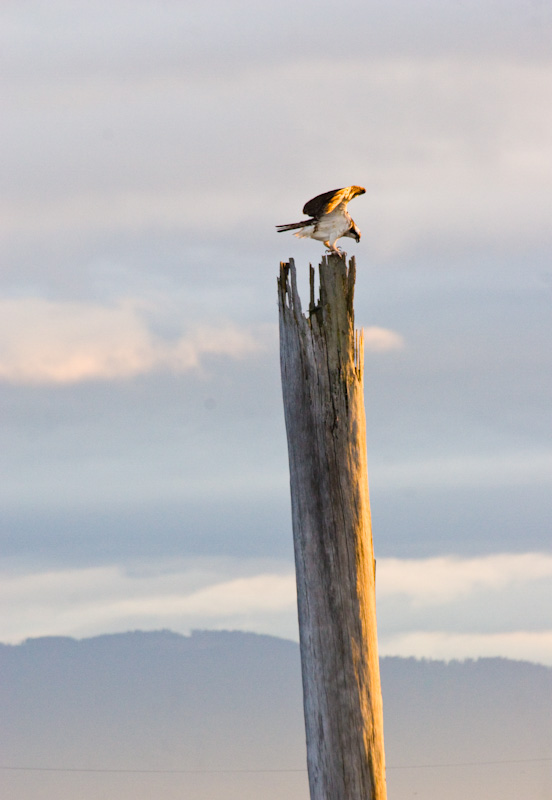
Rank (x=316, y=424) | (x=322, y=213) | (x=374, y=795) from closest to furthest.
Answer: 1. (x=374, y=795)
2. (x=316, y=424)
3. (x=322, y=213)

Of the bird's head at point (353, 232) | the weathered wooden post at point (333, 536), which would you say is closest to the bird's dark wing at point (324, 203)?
the bird's head at point (353, 232)

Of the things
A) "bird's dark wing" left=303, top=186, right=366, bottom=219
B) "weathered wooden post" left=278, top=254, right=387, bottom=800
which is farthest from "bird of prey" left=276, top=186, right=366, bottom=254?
"weathered wooden post" left=278, top=254, right=387, bottom=800

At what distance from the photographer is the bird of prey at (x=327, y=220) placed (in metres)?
5.89

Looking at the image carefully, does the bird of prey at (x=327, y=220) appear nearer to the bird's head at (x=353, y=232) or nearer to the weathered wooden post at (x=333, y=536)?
the bird's head at (x=353, y=232)

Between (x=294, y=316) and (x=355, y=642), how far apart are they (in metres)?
1.98

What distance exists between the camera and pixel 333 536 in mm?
4816

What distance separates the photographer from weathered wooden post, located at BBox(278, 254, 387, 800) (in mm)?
4629

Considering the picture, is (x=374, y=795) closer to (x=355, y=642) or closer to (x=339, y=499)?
(x=355, y=642)

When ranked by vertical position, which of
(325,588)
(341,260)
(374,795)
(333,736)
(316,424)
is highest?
(341,260)

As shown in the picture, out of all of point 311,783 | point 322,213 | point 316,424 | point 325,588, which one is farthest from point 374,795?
point 322,213

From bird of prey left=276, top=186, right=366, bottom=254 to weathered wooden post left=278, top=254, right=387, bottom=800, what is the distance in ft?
2.84

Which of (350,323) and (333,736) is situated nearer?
(333,736)

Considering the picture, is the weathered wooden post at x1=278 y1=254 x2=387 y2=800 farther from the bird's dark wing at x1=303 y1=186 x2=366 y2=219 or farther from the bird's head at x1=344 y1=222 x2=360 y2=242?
the bird's head at x1=344 y1=222 x2=360 y2=242

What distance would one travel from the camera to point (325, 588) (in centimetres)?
478
